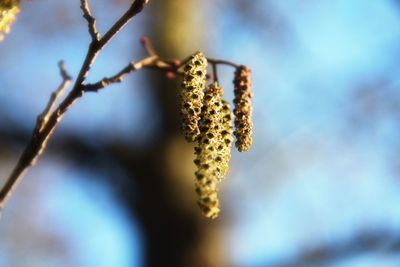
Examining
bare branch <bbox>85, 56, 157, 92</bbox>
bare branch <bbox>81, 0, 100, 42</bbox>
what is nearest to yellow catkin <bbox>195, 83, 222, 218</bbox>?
bare branch <bbox>85, 56, 157, 92</bbox>

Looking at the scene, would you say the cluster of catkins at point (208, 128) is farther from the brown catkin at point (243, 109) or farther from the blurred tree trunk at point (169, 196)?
the blurred tree trunk at point (169, 196)

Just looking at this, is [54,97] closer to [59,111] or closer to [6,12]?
[59,111]

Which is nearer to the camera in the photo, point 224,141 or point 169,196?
point 224,141

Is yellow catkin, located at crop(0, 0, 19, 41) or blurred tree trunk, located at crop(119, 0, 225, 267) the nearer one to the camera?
yellow catkin, located at crop(0, 0, 19, 41)

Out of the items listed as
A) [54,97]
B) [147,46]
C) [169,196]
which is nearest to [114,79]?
[54,97]

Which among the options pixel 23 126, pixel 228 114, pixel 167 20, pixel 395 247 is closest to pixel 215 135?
pixel 228 114

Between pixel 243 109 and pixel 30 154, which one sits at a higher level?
pixel 243 109

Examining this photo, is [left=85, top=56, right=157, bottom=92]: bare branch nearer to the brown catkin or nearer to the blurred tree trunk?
the brown catkin

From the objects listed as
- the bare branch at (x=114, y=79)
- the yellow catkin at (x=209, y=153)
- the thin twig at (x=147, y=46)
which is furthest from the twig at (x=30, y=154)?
the thin twig at (x=147, y=46)
